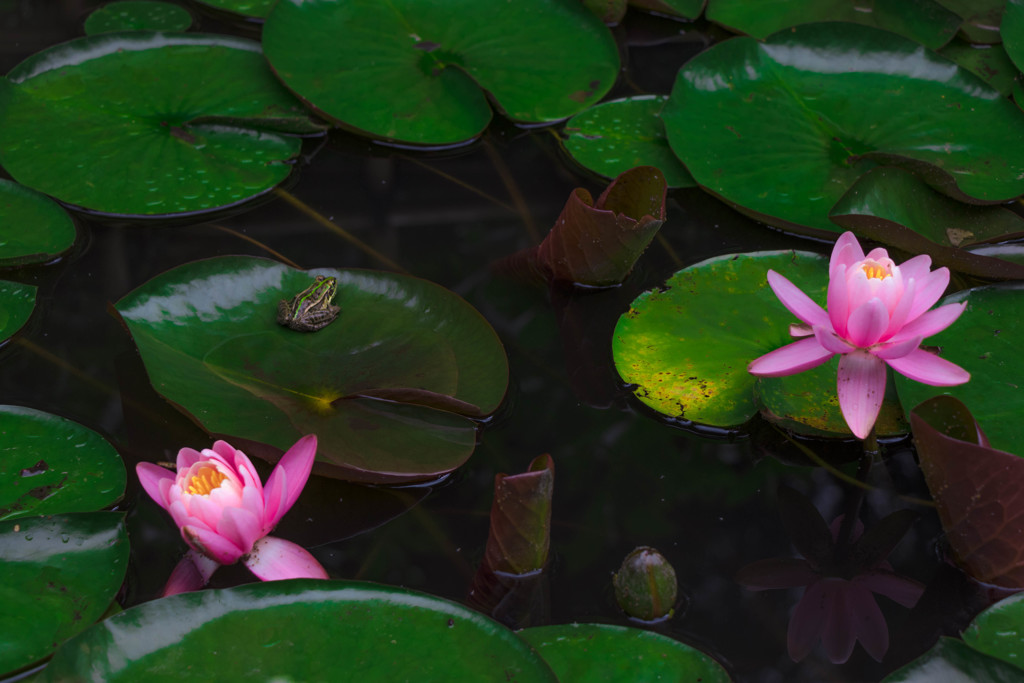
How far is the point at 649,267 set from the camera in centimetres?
218

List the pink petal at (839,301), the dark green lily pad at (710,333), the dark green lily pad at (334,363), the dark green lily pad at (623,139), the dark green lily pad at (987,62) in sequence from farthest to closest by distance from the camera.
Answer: the dark green lily pad at (987,62), the dark green lily pad at (623,139), the dark green lily pad at (710,333), the dark green lily pad at (334,363), the pink petal at (839,301)

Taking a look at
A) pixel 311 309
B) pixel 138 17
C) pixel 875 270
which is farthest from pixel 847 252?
pixel 138 17

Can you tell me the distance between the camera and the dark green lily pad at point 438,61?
2438 millimetres

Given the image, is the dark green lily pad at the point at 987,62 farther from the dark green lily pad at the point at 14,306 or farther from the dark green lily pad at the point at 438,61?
the dark green lily pad at the point at 14,306

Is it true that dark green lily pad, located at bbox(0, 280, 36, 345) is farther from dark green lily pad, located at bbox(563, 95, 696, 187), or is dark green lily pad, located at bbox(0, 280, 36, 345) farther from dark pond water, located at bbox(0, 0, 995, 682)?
dark green lily pad, located at bbox(563, 95, 696, 187)

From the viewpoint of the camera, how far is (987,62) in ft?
8.76

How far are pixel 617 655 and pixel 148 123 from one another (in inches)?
79.3

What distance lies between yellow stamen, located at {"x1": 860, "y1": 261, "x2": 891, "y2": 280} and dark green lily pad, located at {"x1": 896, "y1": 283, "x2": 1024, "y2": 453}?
0.34 m

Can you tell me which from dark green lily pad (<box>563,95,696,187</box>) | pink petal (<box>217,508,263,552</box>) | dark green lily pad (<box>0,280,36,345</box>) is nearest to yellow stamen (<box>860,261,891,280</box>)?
dark green lily pad (<box>563,95,696,187</box>)

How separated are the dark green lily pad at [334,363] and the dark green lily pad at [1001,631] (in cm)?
98

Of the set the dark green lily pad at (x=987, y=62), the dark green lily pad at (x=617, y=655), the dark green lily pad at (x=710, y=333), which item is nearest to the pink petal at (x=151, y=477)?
the dark green lily pad at (x=617, y=655)

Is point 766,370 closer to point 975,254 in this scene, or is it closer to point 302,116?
point 975,254

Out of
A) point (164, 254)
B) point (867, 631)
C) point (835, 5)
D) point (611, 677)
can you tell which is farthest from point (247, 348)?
point (835, 5)

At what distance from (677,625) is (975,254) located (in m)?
1.15
